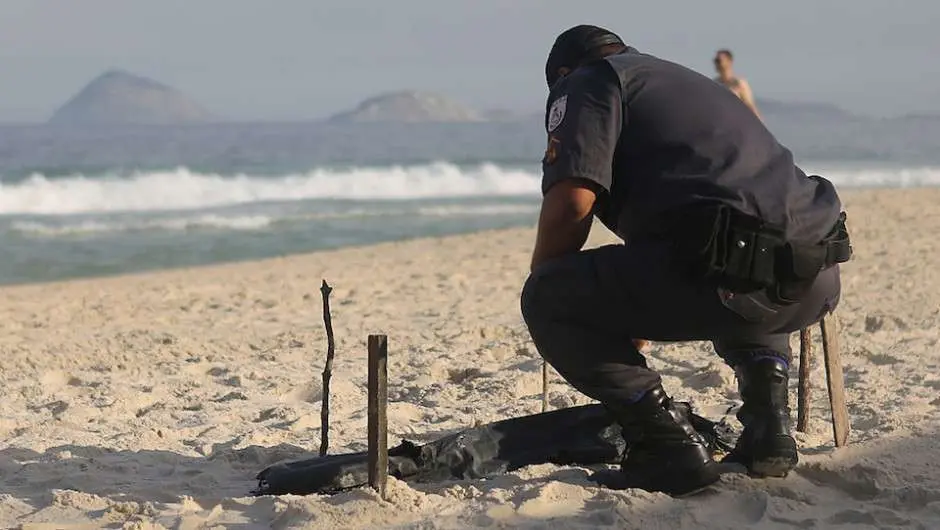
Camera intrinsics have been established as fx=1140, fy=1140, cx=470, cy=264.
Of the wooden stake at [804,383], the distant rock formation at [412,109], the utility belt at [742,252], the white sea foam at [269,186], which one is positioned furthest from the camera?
the distant rock formation at [412,109]

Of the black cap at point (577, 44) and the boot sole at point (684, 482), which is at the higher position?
the black cap at point (577, 44)

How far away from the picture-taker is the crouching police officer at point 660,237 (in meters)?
3.20

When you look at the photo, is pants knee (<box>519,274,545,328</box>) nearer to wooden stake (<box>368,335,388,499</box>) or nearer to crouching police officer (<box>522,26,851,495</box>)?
crouching police officer (<box>522,26,851,495</box>)

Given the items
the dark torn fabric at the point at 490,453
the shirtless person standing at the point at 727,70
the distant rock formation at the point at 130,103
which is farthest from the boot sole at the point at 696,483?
the distant rock formation at the point at 130,103

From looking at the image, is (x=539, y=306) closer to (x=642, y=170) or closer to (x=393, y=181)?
(x=642, y=170)

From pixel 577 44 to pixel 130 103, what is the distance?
535 ft

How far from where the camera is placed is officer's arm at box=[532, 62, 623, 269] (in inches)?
126

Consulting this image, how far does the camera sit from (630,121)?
3.26 m

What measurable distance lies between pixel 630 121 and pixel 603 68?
171mm

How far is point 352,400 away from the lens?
5.30 metres

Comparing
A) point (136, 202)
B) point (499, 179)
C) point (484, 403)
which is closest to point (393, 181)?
point (499, 179)

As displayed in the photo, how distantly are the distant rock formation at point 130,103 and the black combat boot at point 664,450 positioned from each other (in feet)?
426

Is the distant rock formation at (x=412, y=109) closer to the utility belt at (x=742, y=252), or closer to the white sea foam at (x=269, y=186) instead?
the white sea foam at (x=269, y=186)

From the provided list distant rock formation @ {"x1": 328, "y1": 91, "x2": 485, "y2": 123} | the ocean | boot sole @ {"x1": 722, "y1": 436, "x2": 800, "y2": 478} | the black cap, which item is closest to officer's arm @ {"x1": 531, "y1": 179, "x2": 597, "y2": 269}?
the black cap
